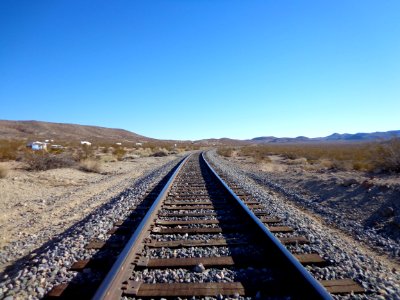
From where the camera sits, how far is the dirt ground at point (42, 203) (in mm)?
6398

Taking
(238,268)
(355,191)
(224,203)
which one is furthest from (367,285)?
(355,191)

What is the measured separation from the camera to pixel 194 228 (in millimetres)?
5414

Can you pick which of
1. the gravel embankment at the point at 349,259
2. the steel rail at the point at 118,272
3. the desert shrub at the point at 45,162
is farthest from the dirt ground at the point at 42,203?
the gravel embankment at the point at 349,259

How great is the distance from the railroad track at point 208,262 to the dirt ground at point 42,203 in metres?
2.06

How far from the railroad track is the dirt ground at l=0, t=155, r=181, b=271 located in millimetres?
2057

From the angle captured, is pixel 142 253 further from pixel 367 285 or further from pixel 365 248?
pixel 365 248

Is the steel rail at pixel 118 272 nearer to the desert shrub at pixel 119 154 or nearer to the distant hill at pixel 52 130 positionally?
the desert shrub at pixel 119 154

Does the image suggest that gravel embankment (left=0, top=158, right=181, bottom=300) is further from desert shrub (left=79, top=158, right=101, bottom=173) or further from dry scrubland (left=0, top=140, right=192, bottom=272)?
desert shrub (left=79, top=158, right=101, bottom=173)

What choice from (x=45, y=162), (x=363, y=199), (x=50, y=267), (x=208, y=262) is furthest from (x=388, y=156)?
(x=45, y=162)

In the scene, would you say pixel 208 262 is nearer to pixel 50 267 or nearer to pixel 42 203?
pixel 50 267

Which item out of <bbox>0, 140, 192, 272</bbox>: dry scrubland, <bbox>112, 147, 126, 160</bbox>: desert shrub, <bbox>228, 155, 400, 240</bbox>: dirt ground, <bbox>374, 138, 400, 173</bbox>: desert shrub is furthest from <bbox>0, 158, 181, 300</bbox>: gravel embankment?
<bbox>112, 147, 126, 160</bbox>: desert shrub

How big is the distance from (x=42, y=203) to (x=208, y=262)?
7403mm

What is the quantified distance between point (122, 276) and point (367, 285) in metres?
2.79

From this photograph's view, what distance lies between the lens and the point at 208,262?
12.9 ft
